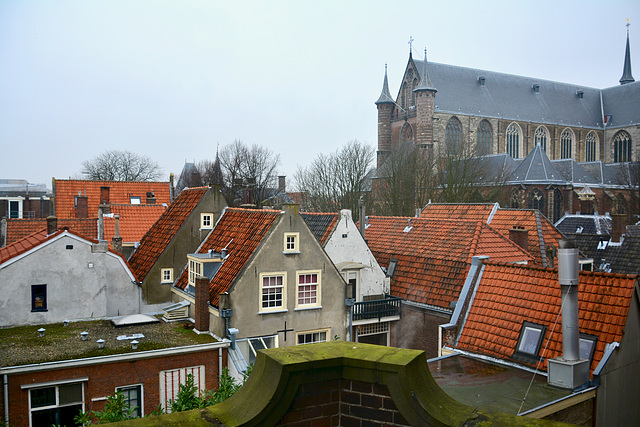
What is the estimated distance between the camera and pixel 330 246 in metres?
21.6

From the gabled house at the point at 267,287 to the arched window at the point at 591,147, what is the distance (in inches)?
3102

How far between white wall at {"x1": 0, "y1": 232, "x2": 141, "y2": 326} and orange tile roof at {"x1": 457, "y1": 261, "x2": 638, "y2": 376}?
1183 centimetres

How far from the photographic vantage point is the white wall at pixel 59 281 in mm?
16484

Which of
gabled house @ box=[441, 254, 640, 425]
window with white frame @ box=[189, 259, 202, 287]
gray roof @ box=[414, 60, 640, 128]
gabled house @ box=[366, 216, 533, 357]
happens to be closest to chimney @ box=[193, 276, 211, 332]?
window with white frame @ box=[189, 259, 202, 287]

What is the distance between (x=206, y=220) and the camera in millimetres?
21484

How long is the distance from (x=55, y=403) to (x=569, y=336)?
1221cm

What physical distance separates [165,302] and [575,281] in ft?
47.8

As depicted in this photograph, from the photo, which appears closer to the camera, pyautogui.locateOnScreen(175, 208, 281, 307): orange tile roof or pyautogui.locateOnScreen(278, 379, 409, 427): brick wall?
pyautogui.locateOnScreen(278, 379, 409, 427): brick wall

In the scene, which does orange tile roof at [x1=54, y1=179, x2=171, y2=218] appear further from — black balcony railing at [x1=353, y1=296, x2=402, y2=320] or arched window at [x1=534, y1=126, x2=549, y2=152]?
arched window at [x1=534, y1=126, x2=549, y2=152]

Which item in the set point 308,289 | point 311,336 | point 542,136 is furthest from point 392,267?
point 542,136

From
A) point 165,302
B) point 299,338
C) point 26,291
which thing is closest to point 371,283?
point 299,338

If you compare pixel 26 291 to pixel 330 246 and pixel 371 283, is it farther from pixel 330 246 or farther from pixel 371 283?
pixel 371 283

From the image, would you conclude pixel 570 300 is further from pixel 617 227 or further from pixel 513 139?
pixel 513 139

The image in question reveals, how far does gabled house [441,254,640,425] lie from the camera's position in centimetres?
Answer: 1169
